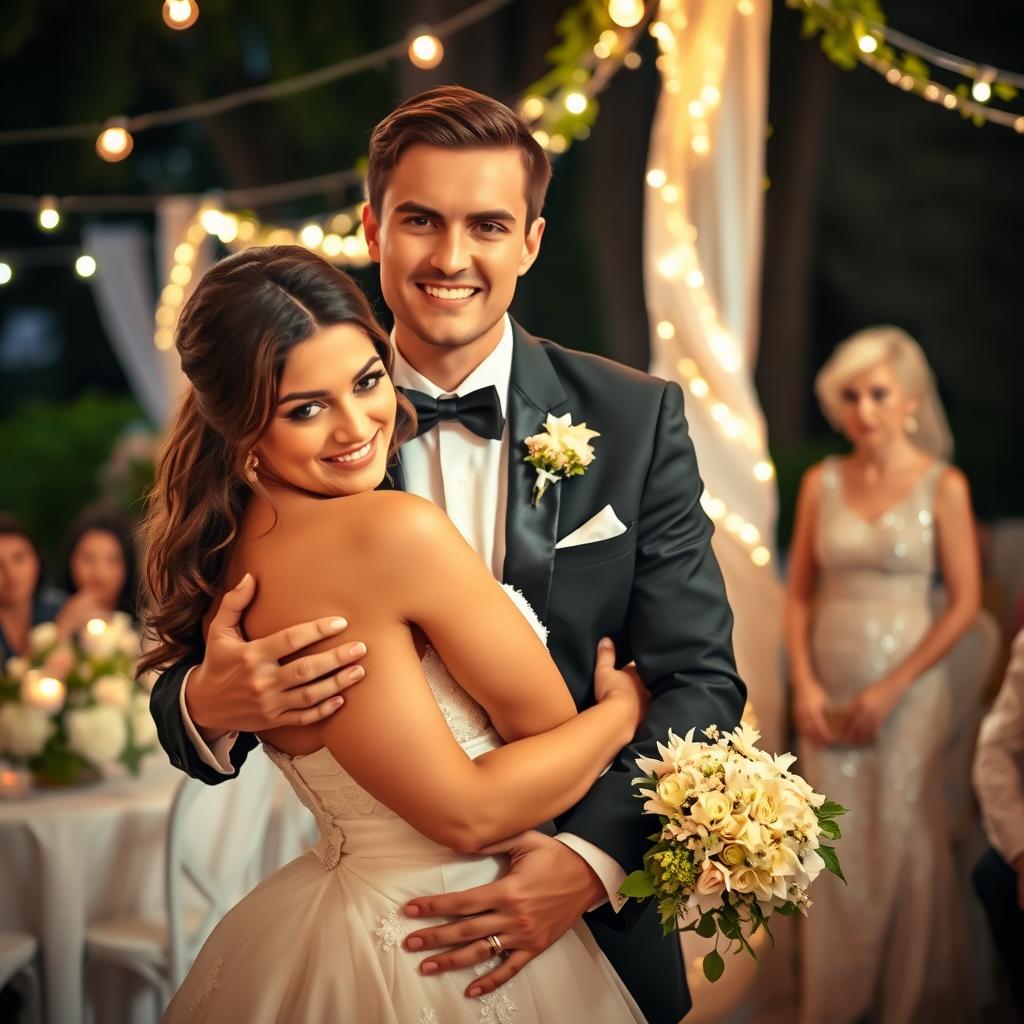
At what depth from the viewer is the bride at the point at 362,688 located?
1772 mm

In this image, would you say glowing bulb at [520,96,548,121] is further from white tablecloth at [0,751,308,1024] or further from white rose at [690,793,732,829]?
white rose at [690,793,732,829]

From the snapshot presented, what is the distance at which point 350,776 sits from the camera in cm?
186

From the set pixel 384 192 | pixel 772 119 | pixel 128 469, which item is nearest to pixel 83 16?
pixel 128 469

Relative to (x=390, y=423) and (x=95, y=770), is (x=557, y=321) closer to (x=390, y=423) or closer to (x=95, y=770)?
(x=95, y=770)

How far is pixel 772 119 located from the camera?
7879 mm

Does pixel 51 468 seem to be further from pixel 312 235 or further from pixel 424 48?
pixel 424 48

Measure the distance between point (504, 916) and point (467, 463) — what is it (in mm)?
762

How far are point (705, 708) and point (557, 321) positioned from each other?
35.7 ft

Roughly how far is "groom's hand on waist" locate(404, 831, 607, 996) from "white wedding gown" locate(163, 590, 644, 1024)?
0.03 metres

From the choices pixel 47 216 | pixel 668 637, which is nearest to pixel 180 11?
pixel 47 216

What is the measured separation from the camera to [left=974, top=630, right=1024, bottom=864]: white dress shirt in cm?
320

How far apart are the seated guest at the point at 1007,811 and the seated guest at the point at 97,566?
332 centimetres

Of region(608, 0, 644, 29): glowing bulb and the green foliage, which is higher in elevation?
region(608, 0, 644, 29): glowing bulb

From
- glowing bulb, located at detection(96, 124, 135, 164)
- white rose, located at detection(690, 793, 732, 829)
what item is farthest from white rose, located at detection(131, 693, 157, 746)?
white rose, located at detection(690, 793, 732, 829)
